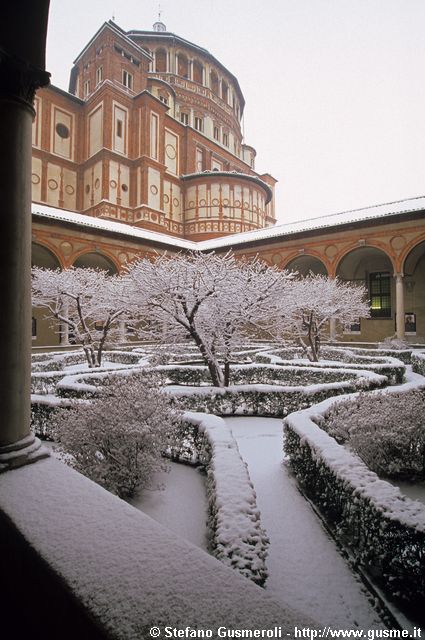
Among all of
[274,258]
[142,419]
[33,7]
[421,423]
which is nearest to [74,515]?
[142,419]

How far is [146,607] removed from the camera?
1274 millimetres

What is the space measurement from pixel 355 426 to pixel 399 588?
2356mm

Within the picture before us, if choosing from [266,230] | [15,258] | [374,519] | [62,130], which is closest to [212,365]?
[374,519]

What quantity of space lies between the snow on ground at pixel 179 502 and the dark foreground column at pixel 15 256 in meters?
1.68

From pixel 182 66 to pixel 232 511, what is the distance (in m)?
50.9

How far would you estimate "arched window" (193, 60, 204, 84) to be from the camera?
42969 millimetres

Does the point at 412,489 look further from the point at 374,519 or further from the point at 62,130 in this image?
the point at 62,130

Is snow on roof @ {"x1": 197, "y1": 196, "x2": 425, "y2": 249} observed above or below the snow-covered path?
above

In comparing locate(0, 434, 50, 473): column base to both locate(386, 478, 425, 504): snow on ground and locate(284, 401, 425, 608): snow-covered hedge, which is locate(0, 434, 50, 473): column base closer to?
locate(284, 401, 425, 608): snow-covered hedge

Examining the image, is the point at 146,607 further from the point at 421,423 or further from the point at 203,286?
the point at 203,286

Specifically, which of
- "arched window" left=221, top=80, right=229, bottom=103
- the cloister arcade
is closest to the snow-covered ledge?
the cloister arcade

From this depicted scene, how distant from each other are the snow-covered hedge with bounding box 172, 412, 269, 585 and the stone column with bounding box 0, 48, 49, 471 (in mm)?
1524

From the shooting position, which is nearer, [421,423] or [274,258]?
[421,423]

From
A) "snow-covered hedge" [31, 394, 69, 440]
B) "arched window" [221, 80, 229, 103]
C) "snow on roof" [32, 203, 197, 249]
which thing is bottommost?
"snow-covered hedge" [31, 394, 69, 440]
